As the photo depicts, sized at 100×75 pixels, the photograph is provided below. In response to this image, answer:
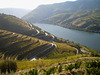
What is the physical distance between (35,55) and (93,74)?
2102 inches

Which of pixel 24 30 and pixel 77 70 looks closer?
pixel 77 70

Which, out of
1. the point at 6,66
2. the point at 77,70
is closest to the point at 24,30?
the point at 6,66

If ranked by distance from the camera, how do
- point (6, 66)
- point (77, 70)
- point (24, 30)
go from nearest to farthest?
point (77, 70), point (6, 66), point (24, 30)

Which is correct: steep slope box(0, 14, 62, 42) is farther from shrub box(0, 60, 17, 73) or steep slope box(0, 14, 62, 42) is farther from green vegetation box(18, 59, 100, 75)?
green vegetation box(18, 59, 100, 75)

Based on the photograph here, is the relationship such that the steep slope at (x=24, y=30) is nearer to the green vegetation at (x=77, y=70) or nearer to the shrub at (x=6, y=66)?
the shrub at (x=6, y=66)

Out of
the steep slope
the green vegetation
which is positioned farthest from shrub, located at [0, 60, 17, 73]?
the steep slope

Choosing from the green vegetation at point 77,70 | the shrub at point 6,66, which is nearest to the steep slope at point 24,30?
the shrub at point 6,66

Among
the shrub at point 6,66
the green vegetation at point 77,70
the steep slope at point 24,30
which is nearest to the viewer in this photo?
the green vegetation at point 77,70

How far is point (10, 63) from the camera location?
2866cm

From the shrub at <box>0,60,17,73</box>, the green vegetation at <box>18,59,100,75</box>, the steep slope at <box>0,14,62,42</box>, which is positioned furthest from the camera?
the steep slope at <box>0,14,62,42</box>

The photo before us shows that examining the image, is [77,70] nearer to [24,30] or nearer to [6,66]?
[6,66]

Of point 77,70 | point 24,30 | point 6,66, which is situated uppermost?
point 24,30

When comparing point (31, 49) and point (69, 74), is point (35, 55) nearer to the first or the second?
point (31, 49)

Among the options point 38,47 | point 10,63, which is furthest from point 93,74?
point 38,47
